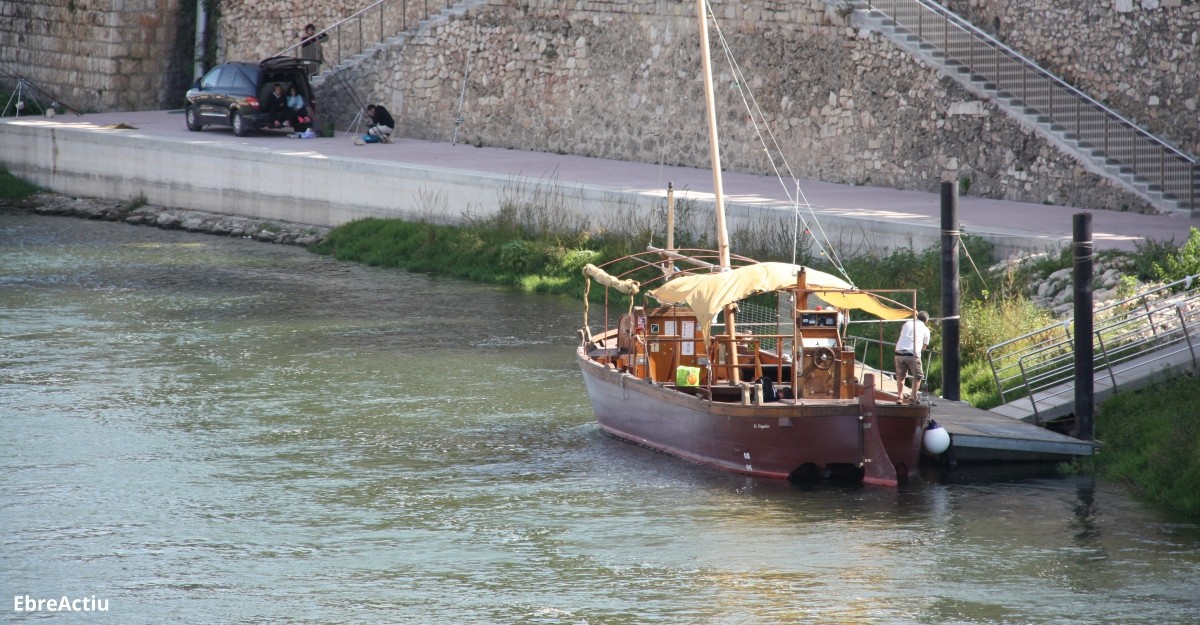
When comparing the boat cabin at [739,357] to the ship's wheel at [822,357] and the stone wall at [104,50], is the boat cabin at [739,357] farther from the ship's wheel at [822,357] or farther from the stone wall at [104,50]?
the stone wall at [104,50]

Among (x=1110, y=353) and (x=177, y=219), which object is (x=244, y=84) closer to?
(x=177, y=219)

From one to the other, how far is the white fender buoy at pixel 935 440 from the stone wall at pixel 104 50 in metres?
32.2

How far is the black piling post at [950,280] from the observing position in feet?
62.2

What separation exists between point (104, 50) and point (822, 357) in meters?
31.6

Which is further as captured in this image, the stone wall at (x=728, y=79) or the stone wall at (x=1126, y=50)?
the stone wall at (x=728, y=79)

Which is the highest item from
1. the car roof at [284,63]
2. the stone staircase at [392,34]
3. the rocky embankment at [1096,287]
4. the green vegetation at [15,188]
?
the stone staircase at [392,34]

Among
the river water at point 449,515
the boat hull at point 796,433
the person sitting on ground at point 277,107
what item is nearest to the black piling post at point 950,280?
the river water at point 449,515

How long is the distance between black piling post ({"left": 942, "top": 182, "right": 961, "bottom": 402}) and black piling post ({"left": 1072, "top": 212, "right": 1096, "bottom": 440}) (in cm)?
172

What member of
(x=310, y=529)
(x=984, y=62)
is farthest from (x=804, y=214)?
(x=310, y=529)

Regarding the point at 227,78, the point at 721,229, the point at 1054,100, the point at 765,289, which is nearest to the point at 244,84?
the point at 227,78

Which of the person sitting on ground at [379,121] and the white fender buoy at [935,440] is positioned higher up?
the person sitting on ground at [379,121]

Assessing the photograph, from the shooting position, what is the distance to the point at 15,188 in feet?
133

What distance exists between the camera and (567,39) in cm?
3491

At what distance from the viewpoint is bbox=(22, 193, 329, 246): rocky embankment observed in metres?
34.5
